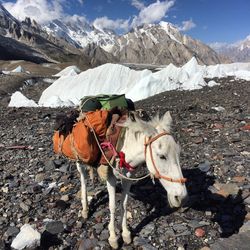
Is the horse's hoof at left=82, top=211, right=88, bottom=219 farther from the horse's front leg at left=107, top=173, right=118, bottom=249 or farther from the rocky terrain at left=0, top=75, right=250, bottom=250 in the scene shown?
the horse's front leg at left=107, top=173, right=118, bottom=249

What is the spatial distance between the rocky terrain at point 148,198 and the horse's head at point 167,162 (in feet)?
3.72

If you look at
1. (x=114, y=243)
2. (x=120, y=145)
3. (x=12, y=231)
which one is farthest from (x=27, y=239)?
(x=120, y=145)

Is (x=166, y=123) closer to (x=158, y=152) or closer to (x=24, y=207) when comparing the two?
(x=158, y=152)

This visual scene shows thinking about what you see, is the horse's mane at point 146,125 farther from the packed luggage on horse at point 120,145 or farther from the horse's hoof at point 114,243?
the horse's hoof at point 114,243

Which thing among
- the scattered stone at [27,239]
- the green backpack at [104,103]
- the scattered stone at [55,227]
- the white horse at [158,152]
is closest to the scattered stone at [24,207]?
the scattered stone at [55,227]

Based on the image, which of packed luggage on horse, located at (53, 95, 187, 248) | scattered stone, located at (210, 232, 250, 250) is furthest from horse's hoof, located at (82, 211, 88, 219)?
scattered stone, located at (210, 232, 250, 250)

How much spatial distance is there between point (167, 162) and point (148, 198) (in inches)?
122

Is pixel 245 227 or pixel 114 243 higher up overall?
pixel 245 227

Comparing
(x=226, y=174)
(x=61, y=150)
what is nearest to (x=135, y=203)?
(x=61, y=150)

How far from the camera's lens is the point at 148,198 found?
27.5 feet

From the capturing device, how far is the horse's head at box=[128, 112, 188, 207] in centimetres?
541

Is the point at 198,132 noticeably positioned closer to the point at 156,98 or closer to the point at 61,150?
the point at 61,150

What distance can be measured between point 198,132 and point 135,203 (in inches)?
204

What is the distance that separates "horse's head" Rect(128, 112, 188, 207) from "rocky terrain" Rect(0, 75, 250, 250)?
1.13m
